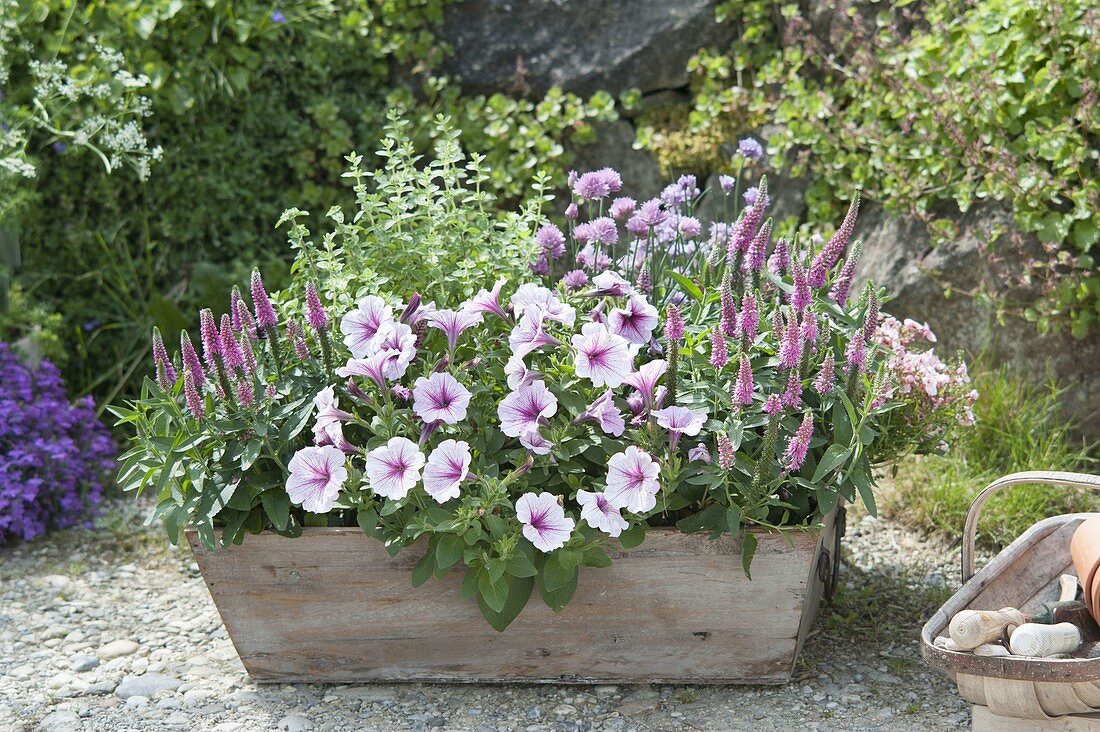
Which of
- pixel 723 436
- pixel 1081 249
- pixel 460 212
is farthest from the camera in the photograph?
pixel 1081 249

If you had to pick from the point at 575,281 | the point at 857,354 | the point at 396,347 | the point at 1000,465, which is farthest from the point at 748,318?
the point at 1000,465

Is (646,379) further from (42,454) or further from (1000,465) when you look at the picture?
(42,454)

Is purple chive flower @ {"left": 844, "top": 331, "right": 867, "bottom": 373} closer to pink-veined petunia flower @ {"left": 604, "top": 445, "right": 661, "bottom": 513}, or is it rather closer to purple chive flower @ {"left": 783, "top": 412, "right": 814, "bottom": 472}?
purple chive flower @ {"left": 783, "top": 412, "right": 814, "bottom": 472}

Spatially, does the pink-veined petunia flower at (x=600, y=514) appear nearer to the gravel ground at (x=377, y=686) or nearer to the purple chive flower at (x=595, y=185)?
the gravel ground at (x=377, y=686)

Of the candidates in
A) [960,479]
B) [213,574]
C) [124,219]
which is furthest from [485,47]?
[213,574]

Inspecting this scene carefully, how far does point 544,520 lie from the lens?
2.12 meters

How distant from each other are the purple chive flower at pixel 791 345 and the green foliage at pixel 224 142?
2329 mm

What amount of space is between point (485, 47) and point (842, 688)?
10.0 ft

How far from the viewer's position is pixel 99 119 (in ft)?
11.5

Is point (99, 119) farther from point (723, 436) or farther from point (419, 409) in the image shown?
point (723, 436)

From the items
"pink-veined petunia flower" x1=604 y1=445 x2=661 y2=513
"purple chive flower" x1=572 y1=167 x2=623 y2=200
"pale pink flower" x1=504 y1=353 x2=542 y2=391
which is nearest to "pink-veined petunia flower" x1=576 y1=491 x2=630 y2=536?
"pink-veined petunia flower" x1=604 y1=445 x2=661 y2=513

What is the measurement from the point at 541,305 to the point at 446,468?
395 millimetres

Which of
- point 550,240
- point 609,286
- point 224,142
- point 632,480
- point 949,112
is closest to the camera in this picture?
point 632,480

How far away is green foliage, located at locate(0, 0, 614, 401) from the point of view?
4238mm
